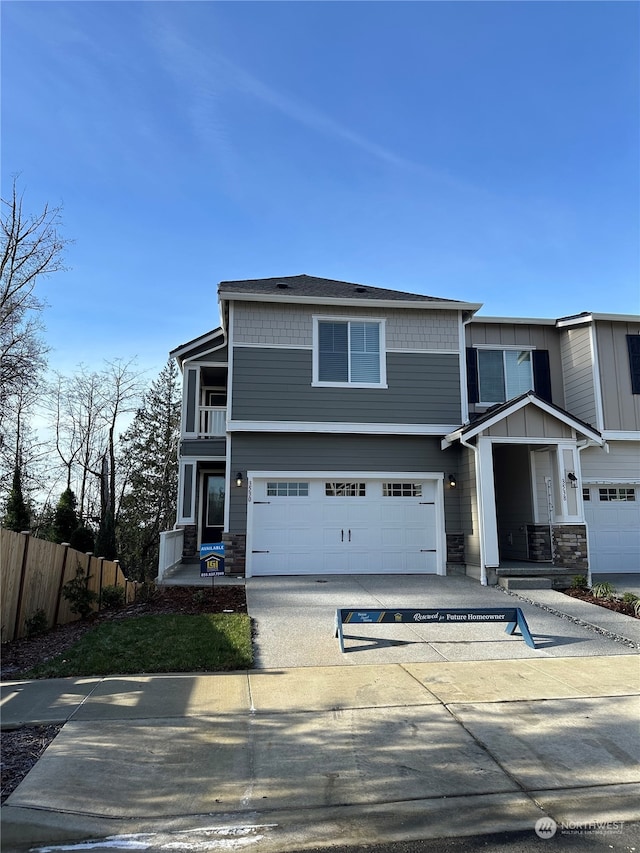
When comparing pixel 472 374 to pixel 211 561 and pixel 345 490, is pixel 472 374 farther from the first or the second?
pixel 211 561

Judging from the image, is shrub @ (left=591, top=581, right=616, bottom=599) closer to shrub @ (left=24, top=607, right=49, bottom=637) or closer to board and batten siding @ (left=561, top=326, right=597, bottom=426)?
board and batten siding @ (left=561, top=326, right=597, bottom=426)

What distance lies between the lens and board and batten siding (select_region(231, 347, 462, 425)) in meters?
12.9

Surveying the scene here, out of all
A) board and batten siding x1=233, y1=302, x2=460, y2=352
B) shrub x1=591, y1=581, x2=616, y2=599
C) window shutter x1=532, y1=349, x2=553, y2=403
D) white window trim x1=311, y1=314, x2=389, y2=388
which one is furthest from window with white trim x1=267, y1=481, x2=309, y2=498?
window shutter x1=532, y1=349, x2=553, y2=403

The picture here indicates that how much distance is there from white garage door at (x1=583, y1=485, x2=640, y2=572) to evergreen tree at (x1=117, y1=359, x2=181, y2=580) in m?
22.3

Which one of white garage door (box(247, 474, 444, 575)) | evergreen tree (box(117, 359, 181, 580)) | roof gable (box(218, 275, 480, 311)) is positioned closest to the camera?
white garage door (box(247, 474, 444, 575))

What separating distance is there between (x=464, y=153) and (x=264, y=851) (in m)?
13.6

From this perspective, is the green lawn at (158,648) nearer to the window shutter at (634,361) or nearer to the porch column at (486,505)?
the porch column at (486,505)

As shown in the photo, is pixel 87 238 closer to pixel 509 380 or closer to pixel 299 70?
pixel 299 70

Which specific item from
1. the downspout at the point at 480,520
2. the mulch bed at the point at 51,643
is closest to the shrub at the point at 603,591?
the downspout at the point at 480,520

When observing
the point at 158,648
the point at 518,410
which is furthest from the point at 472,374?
Result: the point at 158,648

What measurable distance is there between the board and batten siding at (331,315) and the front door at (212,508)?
6.29m

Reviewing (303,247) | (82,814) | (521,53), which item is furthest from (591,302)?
(82,814)

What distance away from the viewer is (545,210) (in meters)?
13.9

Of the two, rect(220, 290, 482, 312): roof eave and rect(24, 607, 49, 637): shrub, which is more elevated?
rect(220, 290, 482, 312): roof eave
